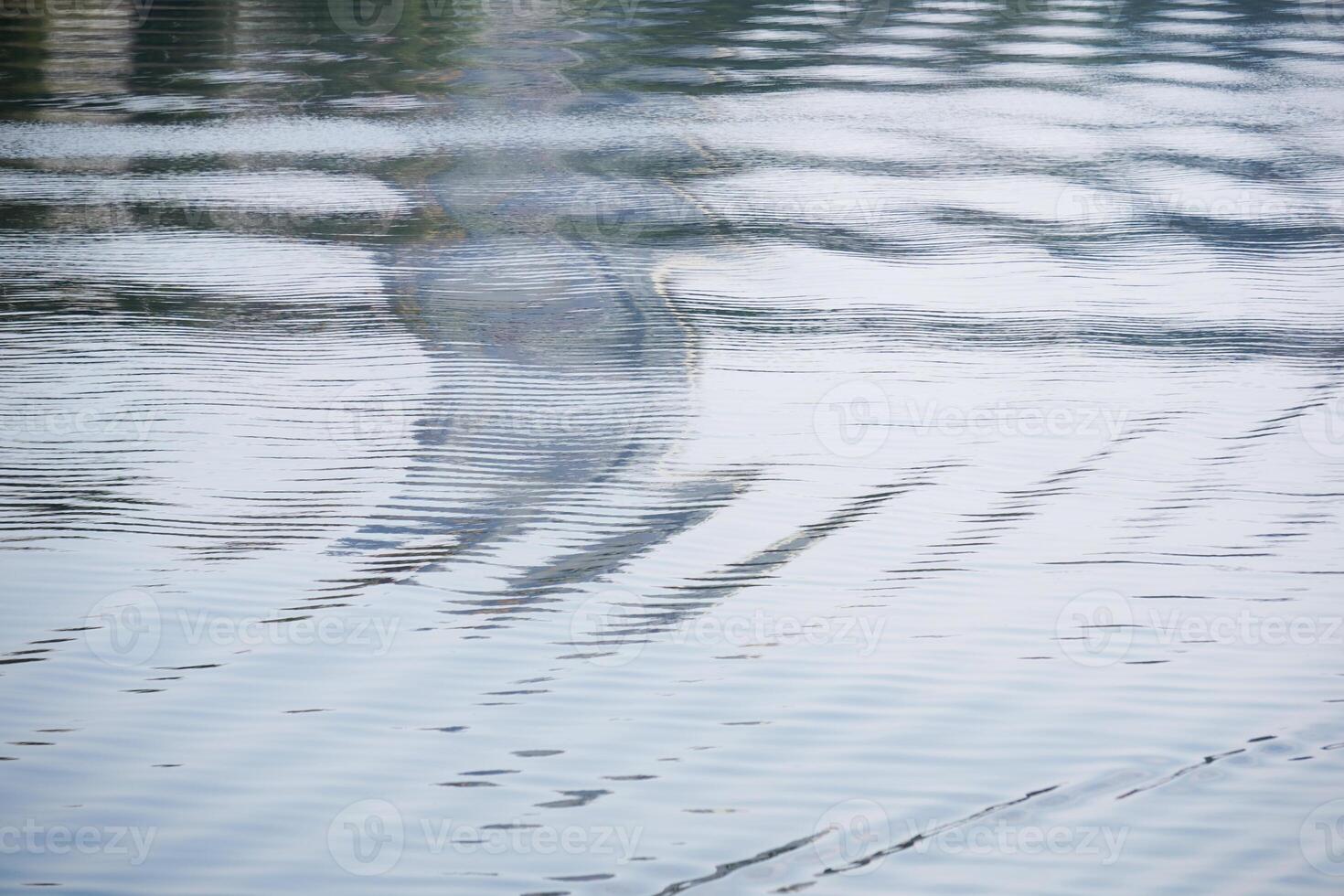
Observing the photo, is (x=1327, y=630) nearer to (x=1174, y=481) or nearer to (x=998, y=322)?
(x=1174, y=481)

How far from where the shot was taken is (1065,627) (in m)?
1.33

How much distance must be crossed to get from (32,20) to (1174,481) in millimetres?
5600

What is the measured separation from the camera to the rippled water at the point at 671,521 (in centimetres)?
106

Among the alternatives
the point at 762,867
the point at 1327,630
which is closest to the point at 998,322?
the point at 1327,630

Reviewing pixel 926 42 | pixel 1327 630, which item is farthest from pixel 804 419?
pixel 926 42

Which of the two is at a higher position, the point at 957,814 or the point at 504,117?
the point at 504,117

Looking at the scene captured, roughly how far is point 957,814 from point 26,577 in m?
0.94

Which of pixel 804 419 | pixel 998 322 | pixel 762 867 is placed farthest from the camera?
pixel 998 322

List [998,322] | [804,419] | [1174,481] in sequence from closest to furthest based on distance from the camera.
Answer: [1174,481] → [804,419] → [998,322]

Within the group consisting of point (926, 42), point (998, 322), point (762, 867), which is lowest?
point (762, 867)

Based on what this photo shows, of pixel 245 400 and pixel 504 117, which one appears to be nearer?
pixel 245 400

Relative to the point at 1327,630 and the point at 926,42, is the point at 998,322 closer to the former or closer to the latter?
the point at 1327,630

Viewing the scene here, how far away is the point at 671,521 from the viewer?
1.53m

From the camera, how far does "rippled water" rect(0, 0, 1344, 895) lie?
106 cm
